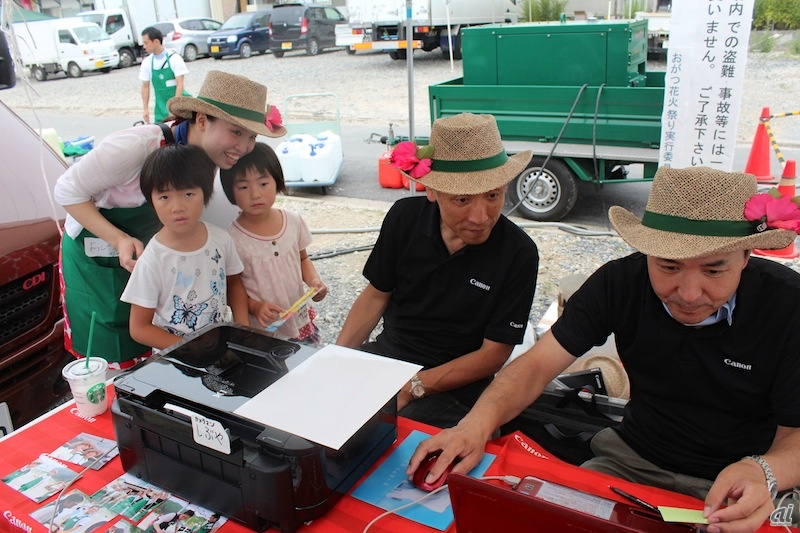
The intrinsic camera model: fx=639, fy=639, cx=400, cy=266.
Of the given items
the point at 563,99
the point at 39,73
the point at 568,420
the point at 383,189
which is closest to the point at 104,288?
the point at 568,420

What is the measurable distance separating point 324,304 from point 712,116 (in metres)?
2.76

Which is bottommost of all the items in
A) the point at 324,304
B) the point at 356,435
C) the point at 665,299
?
the point at 324,304

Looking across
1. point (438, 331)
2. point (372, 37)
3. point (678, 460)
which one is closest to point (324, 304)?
point (438, 331)

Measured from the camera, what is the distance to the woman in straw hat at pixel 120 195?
2.08 metres

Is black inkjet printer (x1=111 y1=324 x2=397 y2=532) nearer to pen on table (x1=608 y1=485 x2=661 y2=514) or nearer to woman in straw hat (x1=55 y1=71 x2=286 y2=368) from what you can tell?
pen on table (x1=608 y1=485 x2=661 y2=514)

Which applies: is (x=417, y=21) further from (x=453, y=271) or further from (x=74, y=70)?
(x=453, y=271)

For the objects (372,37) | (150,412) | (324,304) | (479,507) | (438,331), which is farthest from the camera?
(372,37)

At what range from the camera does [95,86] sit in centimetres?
1834

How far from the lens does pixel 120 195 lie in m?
2.17

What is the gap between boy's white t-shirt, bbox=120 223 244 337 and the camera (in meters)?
2.02

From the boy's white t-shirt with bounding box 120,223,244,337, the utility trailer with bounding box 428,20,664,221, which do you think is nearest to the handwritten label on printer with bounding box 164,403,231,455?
the boy's white t-shirt with bounding box 120,223,244,337

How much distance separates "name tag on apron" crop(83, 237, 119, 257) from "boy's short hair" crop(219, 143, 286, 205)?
46 centimetres

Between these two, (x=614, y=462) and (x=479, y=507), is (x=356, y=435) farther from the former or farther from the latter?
(x=614, y=462)

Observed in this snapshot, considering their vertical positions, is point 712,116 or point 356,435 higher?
point 712,116
